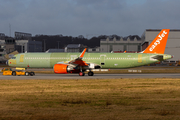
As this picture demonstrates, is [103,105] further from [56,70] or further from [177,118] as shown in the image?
[56,70]

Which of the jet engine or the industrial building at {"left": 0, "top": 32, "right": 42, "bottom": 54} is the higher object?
the industrial building at {"left": 0, "top": 32, "right": 42, "bottom": 54}

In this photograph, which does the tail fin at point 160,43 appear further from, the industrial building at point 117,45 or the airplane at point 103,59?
the industrial building at point 117,45

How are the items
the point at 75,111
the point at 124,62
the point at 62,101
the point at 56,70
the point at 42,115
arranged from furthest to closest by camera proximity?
the point at 124,62, the point at 56,70, the point at 62,101, the point at 75,111, the point at 42,115

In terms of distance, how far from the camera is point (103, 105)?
1348 centimetres

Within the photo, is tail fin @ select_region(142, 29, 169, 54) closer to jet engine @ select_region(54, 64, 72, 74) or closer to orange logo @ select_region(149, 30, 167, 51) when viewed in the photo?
orange logo @ select_region(149, 30, 167, 51)

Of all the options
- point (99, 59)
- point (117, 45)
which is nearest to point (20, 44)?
point (117, 45)

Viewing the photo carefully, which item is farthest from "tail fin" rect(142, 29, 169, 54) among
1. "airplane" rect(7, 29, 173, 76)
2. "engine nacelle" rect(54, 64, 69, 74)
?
"engine nacelle" rect(54, 64, 69, 74)

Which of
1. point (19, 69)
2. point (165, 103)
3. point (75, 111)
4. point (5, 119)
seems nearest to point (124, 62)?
point (19, 69)

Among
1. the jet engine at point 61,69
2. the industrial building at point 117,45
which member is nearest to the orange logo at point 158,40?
the jet engine at point 61,69

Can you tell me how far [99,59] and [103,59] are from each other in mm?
660

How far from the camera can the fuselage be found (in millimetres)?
37062

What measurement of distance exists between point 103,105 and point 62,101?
2907 mm

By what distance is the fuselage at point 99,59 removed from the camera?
122ft

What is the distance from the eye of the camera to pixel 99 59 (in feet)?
123
